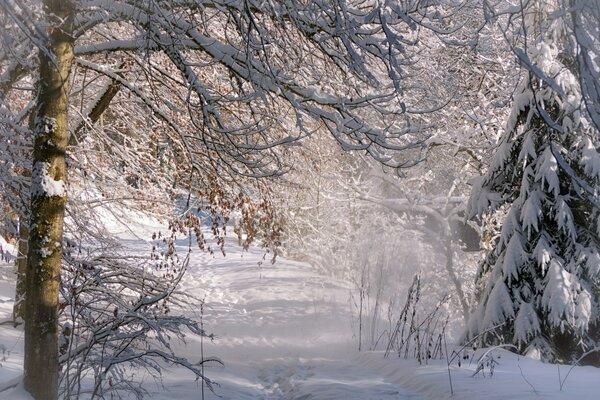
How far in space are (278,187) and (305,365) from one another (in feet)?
7.85

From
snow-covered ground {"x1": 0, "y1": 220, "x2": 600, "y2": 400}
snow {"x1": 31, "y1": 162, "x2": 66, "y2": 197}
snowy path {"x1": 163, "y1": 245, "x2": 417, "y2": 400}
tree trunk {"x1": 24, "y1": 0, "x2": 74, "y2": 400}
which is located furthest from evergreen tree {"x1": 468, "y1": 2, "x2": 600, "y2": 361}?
snow {"x1": 31, "y1": 162, "x2": 66, "y2": 197}

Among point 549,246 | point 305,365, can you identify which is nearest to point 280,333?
point 305,365

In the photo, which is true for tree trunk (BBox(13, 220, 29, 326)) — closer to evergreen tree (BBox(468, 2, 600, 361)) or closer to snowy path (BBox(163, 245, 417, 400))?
snowy path (BBox(163, 245, 417, 400))

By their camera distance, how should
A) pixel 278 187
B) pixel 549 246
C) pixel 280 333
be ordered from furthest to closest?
pixel 280 333 < pixel 549 246 < pixel 278 187

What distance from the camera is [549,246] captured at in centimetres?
961

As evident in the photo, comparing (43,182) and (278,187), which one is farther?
(278,187)

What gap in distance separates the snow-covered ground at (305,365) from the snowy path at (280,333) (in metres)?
0.02

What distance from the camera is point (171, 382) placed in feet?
22.5

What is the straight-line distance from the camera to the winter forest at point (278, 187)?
4680 mm

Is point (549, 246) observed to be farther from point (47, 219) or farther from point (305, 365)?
point (47, 219)

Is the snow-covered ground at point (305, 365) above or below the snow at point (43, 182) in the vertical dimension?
below

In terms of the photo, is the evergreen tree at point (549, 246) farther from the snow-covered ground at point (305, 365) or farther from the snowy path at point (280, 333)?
the snowy path at point (280, 333)

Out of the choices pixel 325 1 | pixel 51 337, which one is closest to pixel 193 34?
pixel 325 1

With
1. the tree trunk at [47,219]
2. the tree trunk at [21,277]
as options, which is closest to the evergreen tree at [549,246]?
the tree trunk at [21,277]
